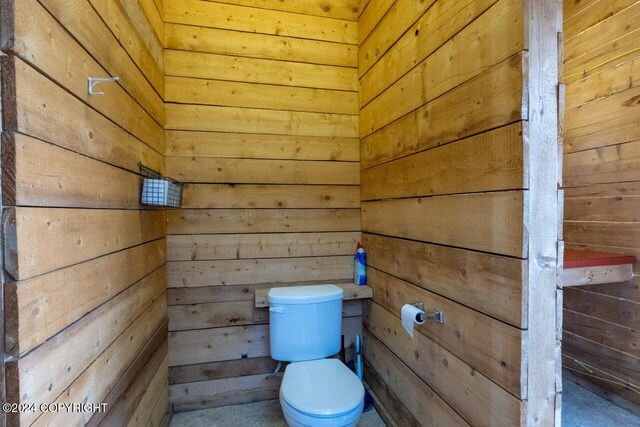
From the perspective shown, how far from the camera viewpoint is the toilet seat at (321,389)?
1.33 metres

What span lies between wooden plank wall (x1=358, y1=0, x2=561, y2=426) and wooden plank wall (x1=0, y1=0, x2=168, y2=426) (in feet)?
3.95

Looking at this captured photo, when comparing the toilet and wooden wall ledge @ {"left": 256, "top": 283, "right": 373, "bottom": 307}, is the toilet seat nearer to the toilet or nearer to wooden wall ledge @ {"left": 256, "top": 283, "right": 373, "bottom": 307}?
the toilet

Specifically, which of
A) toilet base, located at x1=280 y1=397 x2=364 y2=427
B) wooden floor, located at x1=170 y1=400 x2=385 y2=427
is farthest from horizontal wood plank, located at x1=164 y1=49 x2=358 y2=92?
wooden floor, located at x1=170 y1=400 x2=385 y2=427

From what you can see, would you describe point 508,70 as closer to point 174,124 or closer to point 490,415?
point 490,415

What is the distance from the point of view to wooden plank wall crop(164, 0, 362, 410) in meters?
1.95

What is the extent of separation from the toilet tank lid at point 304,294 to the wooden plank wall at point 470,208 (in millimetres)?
287

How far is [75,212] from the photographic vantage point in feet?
2.99

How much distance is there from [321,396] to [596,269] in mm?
1489

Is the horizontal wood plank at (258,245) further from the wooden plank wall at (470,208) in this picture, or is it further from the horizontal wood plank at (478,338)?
the horizontal wood plank at (478,338)

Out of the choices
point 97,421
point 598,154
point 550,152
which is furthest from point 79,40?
point 598,154

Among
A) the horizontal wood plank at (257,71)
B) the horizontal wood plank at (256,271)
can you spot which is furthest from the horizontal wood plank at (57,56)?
the horizontal wood plank at (256,271)

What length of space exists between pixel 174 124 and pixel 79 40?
40.1 inches

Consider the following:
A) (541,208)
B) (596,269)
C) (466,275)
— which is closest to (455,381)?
(466,275)

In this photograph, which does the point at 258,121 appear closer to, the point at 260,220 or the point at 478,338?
the point at 260,220
